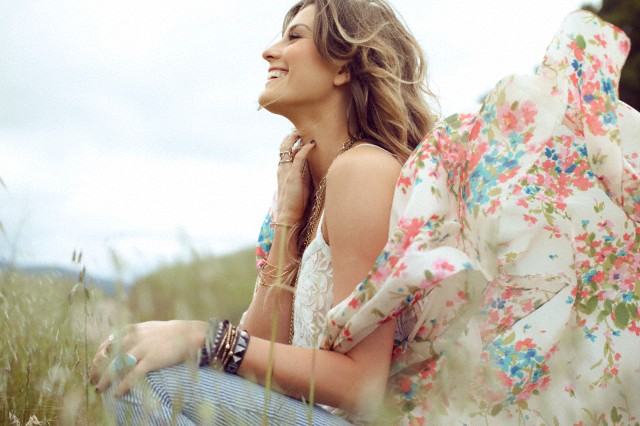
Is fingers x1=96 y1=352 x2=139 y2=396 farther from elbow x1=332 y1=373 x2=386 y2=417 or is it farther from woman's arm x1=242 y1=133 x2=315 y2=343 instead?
woman's arm x1=242 y1=133 x2=315 y2=343

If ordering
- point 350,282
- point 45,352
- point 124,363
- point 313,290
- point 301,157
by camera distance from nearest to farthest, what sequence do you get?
point 124,363 < point 350,282 < point 313,290 < point 45,352 < point 301,157

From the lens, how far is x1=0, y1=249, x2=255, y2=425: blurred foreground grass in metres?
1.12

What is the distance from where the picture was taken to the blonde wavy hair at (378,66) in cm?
245

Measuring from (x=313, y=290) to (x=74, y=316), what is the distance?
0.69 metres

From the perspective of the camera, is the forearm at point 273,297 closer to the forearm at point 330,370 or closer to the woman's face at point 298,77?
the woman's face at point 298,77

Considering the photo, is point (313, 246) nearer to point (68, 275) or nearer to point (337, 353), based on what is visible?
point (337, 353)

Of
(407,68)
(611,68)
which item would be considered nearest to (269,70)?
(407,68)

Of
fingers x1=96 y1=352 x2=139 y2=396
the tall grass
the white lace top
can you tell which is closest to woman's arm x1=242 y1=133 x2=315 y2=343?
the white lace top

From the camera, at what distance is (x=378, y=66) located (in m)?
2.56

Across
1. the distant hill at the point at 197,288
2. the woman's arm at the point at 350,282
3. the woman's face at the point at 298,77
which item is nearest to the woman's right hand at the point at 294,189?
the woman's face at the point at 298,77

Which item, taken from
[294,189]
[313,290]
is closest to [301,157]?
[294,189]

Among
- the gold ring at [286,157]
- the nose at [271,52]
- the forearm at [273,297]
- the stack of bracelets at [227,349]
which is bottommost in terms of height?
the forearm at [273,297]

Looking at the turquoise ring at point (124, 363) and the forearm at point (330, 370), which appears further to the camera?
the forearm at point (330, 370)

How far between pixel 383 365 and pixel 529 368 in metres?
0.37
